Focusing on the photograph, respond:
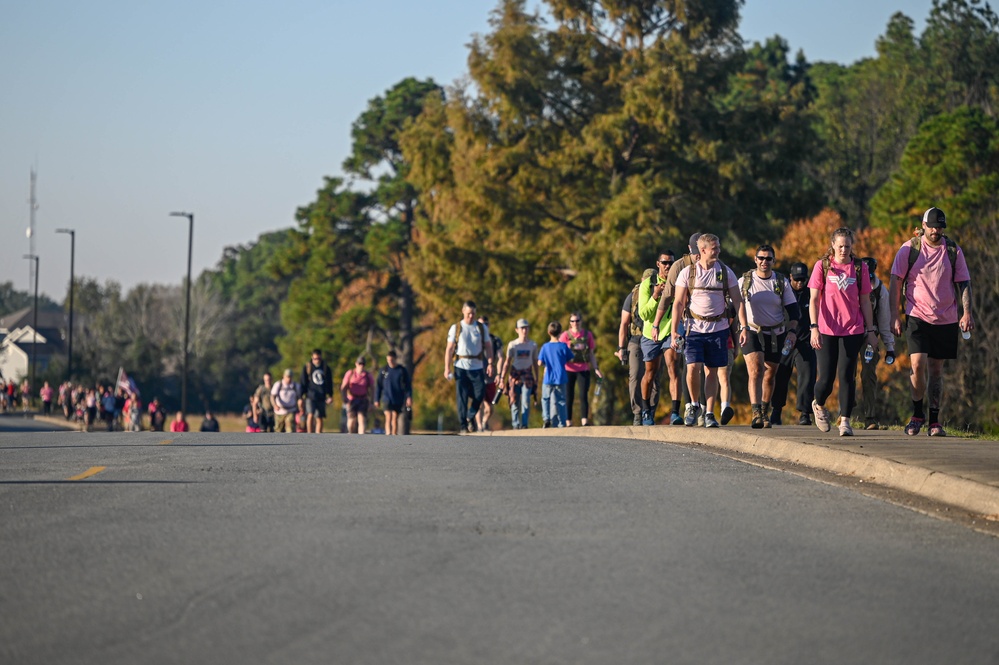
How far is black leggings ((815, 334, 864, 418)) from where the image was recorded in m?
13.5

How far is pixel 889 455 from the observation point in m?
11.4

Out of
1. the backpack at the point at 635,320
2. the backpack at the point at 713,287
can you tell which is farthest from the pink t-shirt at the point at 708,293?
the backpack at the point at 635,320

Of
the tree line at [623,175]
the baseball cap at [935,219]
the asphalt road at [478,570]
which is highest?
the tree line at [623,175]

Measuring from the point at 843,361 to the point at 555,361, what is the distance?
7754 mm

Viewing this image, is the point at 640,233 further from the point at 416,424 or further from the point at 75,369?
the point at 75,369

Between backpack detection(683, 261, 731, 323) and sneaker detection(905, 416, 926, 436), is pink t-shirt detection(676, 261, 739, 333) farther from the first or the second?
sneaker detection(905, 416, 926, 436)

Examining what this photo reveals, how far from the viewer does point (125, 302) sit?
376 ft

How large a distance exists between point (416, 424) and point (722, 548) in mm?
70041

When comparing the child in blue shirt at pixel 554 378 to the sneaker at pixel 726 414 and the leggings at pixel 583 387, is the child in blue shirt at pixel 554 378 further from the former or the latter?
the sneaker at pixel 726 414

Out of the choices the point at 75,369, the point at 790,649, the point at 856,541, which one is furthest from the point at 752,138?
the point at 75,369

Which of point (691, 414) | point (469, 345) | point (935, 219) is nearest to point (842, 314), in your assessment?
point (935, 219)

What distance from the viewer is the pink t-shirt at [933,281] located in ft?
44.1

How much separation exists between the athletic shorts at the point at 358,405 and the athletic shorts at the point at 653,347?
957 centimetres

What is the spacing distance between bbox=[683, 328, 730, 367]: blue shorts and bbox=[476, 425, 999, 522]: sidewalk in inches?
28.4
